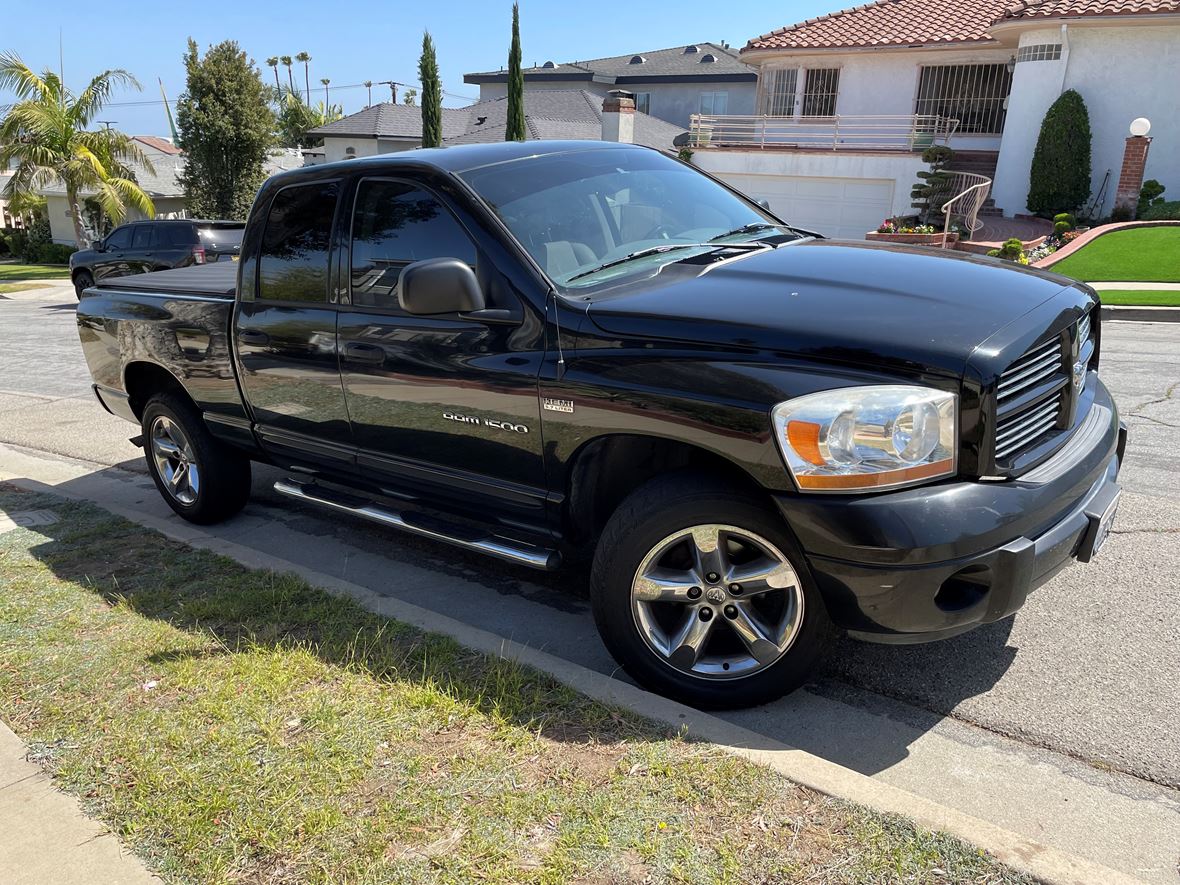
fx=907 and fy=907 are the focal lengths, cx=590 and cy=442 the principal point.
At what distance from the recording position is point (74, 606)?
4254 mm

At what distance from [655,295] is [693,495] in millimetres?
795

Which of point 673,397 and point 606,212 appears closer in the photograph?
point 673,397

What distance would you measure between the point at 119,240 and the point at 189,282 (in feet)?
56.4

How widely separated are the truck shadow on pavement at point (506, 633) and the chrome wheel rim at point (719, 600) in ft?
0.87

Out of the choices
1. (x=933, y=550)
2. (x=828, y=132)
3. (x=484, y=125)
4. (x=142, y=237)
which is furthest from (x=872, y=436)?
(x=484, y=125)

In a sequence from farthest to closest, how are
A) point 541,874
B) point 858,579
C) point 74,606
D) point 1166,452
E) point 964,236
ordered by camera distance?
point 964,236 → point 1166,452 → point 74,606 → point 858,579 → point 541,874

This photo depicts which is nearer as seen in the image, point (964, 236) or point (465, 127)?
point (964, 236)

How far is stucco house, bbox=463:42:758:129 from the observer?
44844 mm

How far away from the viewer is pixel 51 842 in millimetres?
2643

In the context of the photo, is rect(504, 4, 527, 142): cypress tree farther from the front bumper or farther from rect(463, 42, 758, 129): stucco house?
the front bumper

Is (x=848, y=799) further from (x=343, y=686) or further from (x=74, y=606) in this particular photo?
(x=74, y=606)

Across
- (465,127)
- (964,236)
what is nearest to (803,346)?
(964,236)

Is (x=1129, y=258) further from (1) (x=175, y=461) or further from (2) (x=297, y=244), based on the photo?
(1) (x=175, y=461)

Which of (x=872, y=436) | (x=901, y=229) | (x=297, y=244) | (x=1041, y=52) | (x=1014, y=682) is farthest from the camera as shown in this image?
(x=1041, y=52)
